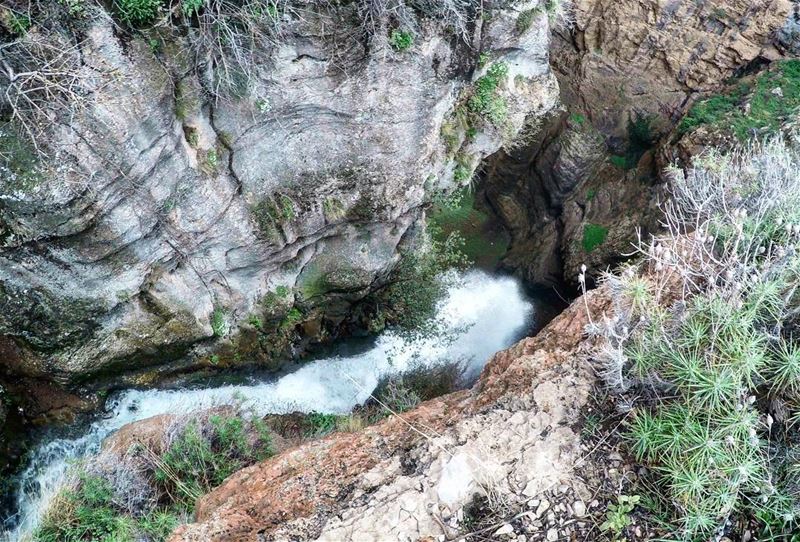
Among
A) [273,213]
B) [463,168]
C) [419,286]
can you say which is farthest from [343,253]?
[463,168]

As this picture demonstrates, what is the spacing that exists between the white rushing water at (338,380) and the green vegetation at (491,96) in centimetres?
453

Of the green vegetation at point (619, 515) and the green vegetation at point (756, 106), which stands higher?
the green vegetation at point (756, 106)

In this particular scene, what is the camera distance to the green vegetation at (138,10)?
5363 millimetres

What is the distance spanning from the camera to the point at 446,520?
4.20 metres

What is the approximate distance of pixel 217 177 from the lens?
701cm

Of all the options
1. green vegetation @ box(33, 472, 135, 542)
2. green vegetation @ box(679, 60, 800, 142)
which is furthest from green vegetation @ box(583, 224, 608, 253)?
green vegetation @ box(33, 472, 135, 542)

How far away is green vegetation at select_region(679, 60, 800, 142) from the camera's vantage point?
9703mm

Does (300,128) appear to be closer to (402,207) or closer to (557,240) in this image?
(402,207)

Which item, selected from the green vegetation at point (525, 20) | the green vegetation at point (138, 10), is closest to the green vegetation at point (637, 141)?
the green vegetation at point (525, 20)

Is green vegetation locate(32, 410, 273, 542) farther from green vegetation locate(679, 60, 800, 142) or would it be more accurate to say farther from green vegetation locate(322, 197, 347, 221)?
green vegetation locate(679, 60, 800, 142)

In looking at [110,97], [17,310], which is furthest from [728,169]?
[17,310]

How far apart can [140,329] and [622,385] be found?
6572mm

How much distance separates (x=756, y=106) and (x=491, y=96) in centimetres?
591

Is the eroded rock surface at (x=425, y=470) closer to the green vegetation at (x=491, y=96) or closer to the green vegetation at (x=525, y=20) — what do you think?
the green vegetation at (x=491, y=96)
